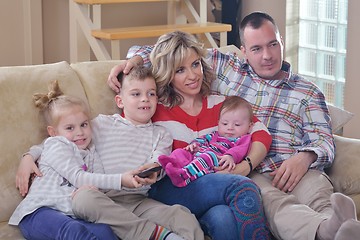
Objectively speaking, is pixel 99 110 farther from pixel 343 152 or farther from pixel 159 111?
pixel 343 152

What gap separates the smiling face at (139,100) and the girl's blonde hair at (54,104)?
0.15 m

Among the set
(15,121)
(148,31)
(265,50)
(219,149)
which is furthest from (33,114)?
(148,31)

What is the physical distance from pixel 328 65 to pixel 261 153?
2025 millimetres

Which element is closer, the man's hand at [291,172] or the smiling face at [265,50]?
the man's hand at [291,172]

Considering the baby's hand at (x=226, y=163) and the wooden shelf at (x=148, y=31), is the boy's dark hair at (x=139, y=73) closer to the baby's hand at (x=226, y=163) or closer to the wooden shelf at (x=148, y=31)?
the baby's hand at (x=226, y=163)

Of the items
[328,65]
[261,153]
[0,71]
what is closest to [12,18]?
[328,65]

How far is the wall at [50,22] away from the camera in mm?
4898

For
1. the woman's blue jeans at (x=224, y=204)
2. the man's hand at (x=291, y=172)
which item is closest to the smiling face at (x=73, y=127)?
the woman's blue jeans at (x=224, y=204)

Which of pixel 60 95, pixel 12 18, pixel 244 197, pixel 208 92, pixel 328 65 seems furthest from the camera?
pixel 12 18

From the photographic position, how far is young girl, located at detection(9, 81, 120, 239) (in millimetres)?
2201

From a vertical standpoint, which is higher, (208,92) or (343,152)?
(208,92)

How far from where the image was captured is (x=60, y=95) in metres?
2.54

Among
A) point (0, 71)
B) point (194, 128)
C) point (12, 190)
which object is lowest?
point (12, 190)

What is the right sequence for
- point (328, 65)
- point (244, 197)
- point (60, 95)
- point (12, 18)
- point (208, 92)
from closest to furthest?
point (244, 197), point (60, 95), point (208, 92), point (328, 65), point (12, 18)
